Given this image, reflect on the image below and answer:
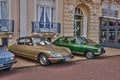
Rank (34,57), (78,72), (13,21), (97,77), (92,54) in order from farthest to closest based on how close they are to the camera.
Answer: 1. (13,21)
2. (92,54)
3. (34,57)
4. (78,72)
5. (97,77)

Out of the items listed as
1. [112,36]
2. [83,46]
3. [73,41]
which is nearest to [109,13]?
[112,36]

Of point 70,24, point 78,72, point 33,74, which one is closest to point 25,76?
point 33,74

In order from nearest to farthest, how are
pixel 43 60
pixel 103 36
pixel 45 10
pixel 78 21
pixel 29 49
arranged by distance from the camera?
pixel 43 60
pixel 29 49
pixel 45 10
pixel 78 21
pixel 103 36

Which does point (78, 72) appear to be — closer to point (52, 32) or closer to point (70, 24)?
point (52, 32)

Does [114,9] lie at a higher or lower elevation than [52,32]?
higher

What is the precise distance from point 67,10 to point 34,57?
9148 mm

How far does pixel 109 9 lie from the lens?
74.4 ft

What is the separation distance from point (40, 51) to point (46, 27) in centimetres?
747

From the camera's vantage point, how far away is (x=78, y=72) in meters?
8.56

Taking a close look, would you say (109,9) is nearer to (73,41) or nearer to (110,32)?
(110,32)

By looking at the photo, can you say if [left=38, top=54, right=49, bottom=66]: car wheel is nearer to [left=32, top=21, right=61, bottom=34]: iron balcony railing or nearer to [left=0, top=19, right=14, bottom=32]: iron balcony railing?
[left=0, top=19, right=14, bottom=32]: iron balcony railing

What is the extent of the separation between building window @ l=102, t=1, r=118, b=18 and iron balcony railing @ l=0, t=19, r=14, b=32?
10796 millimetres

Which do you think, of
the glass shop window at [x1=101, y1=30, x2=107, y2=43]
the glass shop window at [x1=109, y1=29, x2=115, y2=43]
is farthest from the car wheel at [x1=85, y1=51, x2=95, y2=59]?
the glass shop window at [x1=101, y1=30, x2=107, y2=43]

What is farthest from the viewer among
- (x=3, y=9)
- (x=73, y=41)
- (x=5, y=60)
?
(x=3, y=9)
